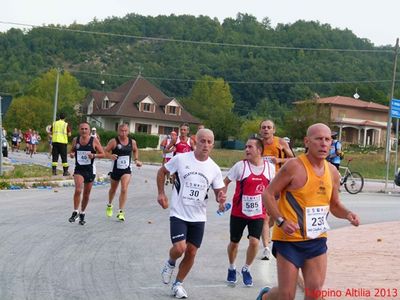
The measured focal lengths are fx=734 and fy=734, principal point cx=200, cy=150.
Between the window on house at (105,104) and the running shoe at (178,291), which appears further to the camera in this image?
the window on house at (105,104)

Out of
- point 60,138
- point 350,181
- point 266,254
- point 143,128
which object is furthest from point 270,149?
point 143,128

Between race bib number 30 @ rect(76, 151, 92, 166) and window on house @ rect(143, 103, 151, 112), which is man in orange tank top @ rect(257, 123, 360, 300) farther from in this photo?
window on house @ rect(143, 103, 151, 112)

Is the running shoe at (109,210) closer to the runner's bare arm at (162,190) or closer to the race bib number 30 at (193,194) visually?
the runner's bare arm at (162,190)

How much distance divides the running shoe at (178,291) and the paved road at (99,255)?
0.40 ft

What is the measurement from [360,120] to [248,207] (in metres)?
101

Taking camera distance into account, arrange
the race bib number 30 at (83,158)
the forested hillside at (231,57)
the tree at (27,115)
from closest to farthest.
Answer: the race bib number 30 at (83,158)
the tree at (27,115)
the forested hillside at (231,57)

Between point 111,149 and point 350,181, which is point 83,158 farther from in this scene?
point 350,181

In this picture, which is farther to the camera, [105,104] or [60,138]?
[105,104]

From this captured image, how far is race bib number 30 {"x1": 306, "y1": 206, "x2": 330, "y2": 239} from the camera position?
6223mm

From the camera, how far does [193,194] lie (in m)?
8.15

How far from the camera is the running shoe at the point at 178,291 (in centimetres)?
787

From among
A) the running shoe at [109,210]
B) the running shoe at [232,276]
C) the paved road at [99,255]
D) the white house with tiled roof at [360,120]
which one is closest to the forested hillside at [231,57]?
the white house with tiled roof at [360,120]

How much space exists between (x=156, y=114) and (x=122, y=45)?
5612cm

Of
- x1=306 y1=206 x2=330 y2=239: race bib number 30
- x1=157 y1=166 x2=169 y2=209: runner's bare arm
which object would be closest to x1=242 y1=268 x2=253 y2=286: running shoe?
x1=157 y1=166 x2=169 y2=209: runner's bare arm
